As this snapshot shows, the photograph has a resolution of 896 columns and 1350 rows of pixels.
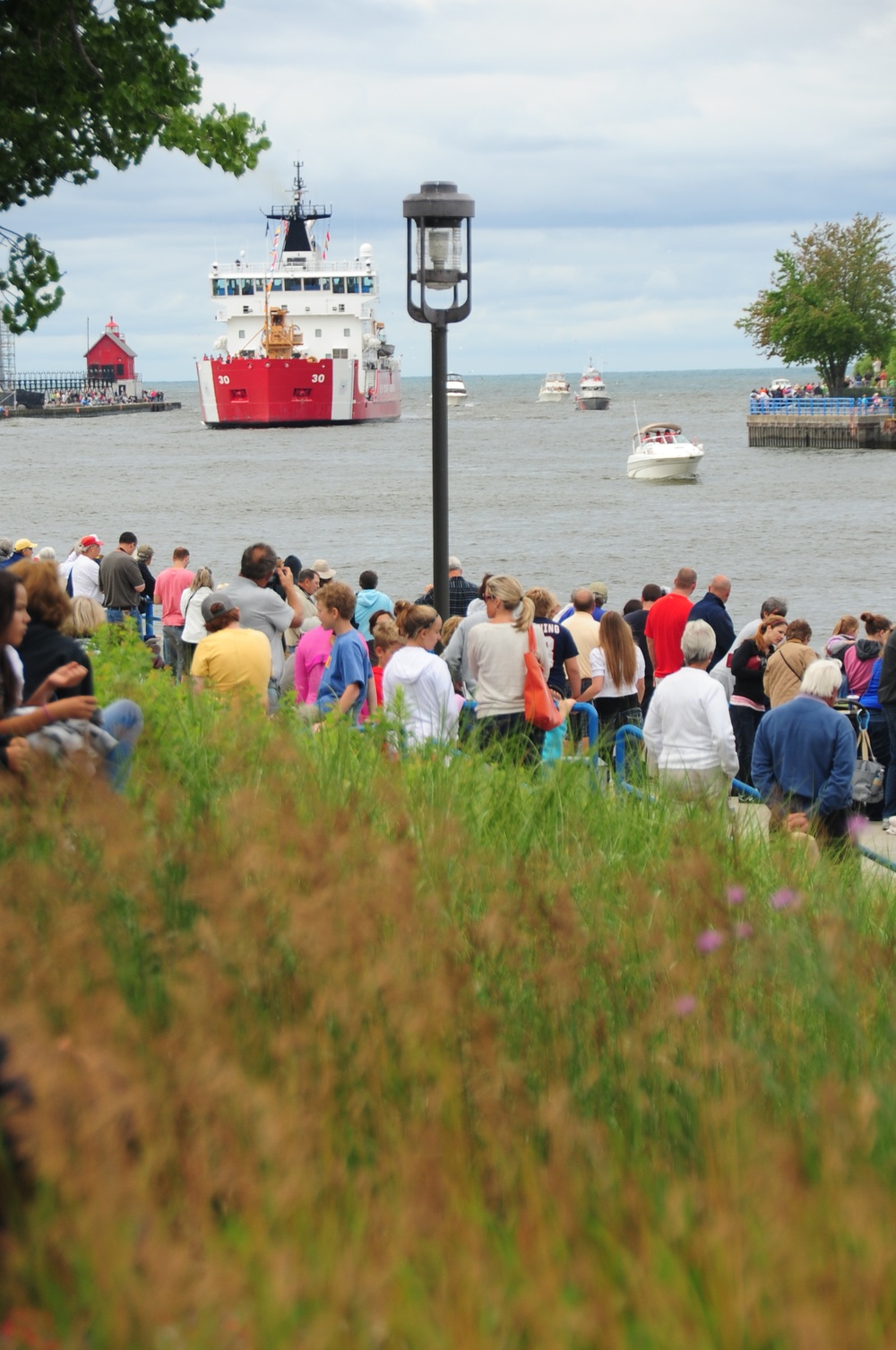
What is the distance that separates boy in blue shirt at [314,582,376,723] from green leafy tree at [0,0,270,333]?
9.63 feet

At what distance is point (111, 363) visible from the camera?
17725 cm

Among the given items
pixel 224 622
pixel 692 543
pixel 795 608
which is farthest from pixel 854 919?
pixel 692 543

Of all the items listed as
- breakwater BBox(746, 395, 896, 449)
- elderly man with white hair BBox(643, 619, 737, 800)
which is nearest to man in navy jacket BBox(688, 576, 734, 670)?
elderly man with white hair BBox(643, 619, 737, 800)

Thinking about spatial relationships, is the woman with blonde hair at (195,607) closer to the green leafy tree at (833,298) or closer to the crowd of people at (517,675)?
the crowd of people at (517,675)

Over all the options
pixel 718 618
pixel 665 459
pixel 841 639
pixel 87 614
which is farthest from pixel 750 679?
pixel 665 459

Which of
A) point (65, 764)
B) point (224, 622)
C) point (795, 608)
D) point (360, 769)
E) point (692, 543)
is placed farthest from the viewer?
point (692, 543)

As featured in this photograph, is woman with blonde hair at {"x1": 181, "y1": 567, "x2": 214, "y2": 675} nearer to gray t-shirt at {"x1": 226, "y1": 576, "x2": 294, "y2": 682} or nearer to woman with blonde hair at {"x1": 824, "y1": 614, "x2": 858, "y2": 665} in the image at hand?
gray t-shirt at {"x1": 226, "y1": 576, "x2": 294, "y2": 682}

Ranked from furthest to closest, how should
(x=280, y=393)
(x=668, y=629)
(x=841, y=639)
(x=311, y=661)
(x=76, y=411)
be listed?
1. (x=76, y=411)
2. (x=280, y=393)
3. (x=668, y=629)
4. (x=841, y=639)
5. (x=311, y=661)

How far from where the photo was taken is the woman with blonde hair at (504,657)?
7.22 m

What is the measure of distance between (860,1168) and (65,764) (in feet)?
6.76

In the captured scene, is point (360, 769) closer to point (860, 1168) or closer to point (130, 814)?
point (130, 814)

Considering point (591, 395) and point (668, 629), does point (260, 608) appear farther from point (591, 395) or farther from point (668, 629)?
point (591, 395)

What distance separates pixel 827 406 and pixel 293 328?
103 feet

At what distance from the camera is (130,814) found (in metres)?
2.86
